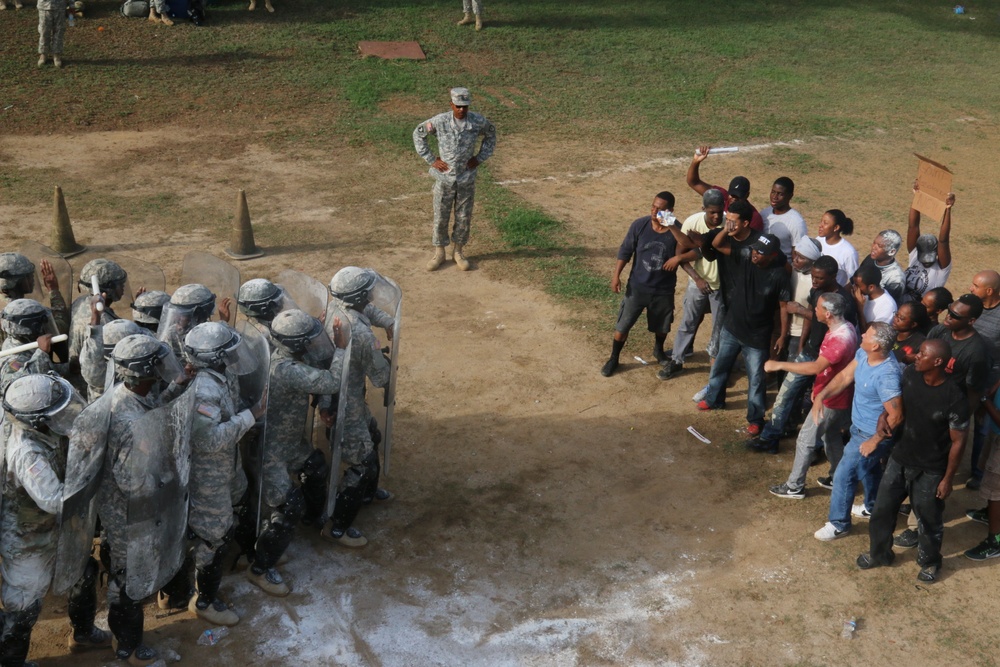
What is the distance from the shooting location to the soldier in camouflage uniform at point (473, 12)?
63.5ft

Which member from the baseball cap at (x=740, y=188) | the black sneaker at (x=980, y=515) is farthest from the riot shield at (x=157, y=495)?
the black sneaker at (x=980, y=515)

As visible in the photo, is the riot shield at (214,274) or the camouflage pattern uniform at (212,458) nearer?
the camouflage pattern uniform at (212,458)

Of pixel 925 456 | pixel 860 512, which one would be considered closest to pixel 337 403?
pixel 925 456

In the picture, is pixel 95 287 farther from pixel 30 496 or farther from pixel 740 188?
pixel 740 188

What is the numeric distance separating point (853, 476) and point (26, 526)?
5.45m

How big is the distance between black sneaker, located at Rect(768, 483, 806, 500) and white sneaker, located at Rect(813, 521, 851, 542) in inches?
18.9

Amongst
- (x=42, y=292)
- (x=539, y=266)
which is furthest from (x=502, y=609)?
(x=539, y=266)

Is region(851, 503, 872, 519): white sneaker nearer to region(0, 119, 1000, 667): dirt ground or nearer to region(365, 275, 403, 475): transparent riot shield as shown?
region(0, 119, 1000, 667): dirt ground

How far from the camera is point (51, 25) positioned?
1638 cm

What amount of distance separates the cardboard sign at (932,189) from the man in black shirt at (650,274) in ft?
7.60

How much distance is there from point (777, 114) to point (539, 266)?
756cm

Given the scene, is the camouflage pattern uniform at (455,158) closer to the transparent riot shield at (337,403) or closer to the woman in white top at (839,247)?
the woman in white top at (839,247)

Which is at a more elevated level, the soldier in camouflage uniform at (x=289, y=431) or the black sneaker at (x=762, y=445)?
the soldier in camouflage uniform at (x=289, y=431)

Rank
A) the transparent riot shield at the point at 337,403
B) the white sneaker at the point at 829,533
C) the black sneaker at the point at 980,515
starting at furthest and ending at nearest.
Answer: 1. the black sneaker at the point at 980,515
2. the white sneaker at the point at 829,533
3. the transparent riot shield at the point at 337,403
